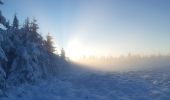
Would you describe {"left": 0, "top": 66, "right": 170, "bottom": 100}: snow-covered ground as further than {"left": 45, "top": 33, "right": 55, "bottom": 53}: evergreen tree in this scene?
No

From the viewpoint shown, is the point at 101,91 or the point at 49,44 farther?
the point at 49,44

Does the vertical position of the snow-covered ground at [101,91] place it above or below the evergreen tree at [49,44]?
below

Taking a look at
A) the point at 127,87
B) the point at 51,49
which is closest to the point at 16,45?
the point at 127,87

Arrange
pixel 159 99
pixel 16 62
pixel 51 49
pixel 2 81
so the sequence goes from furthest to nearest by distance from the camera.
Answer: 1. pixel 51 49
2. pixel 16 62
3. pixel 159 99
4. pixel 2 81

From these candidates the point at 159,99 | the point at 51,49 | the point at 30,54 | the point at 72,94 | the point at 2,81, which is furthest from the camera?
the point at 51,49

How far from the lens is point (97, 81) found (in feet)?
116

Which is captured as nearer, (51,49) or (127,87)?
(127,87)

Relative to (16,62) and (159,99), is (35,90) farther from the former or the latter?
(159,99)

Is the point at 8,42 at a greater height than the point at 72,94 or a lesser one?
greater

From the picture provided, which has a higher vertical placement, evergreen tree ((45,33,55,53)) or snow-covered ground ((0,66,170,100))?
evergreen tree ((45,33,55,53))

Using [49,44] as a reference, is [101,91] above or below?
below

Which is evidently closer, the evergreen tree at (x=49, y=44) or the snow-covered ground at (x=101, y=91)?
the snow-covered ground at (x=101, y=91)

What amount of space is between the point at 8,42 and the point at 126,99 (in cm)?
1424

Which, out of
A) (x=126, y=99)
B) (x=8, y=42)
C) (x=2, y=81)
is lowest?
(x=126, y=99)
